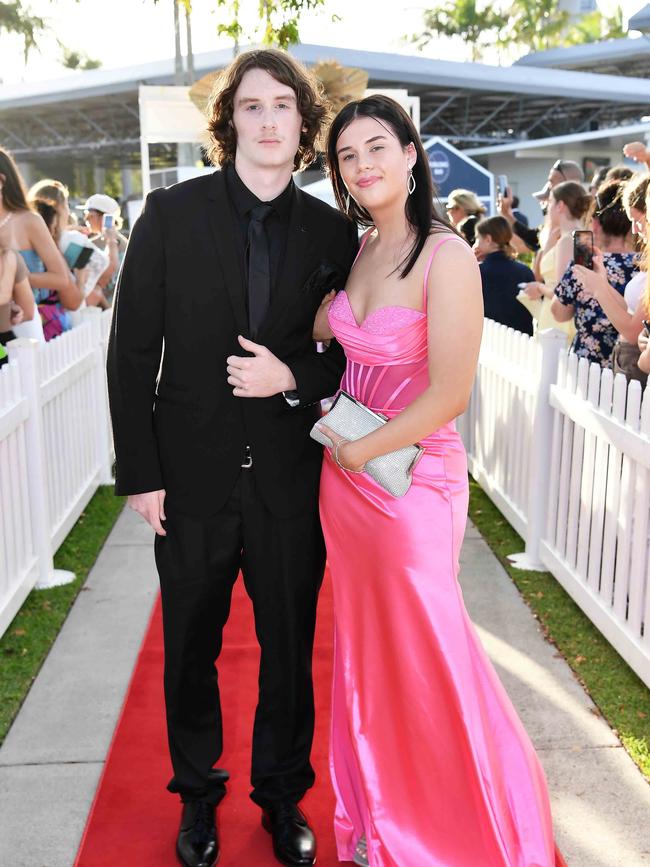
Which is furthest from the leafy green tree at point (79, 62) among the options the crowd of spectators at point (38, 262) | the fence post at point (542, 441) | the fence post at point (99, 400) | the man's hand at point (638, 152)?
the fence post at point (542, 441)

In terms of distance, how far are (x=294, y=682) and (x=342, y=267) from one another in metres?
1.26

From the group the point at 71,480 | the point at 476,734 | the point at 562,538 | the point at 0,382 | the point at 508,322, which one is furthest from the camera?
the point at 508,322

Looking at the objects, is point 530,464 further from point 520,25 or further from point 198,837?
point 520,25

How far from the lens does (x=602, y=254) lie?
17.9 ft

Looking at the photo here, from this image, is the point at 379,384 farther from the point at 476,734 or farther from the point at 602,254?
the point at 602,254

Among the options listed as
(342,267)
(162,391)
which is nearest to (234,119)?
(342,267)

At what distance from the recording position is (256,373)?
2.61m

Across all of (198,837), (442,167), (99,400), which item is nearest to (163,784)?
(198,837)

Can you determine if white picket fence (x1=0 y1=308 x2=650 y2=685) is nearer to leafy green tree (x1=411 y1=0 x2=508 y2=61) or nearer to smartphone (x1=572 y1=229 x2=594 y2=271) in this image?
smartphone (x1=572 y1=229 x2=594 y2=271)

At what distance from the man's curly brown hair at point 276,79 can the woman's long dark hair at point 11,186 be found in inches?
140

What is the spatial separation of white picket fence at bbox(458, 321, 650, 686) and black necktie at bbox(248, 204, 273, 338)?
1.84 metres

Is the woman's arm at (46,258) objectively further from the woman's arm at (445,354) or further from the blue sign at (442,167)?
the blue sign at (442,167)

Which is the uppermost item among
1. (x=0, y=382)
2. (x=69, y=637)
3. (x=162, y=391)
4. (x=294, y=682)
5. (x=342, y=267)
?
(x=342, y=267)

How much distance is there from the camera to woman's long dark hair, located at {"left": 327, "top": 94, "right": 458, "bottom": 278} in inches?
102
